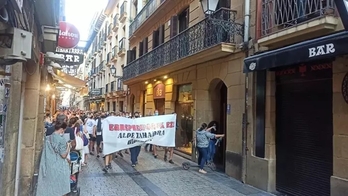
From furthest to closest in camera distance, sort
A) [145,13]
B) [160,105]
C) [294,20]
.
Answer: [145,13], [160,105], [294,20]

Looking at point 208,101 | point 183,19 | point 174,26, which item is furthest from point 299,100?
point 174,26

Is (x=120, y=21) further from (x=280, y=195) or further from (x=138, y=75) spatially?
(x=280, y=195)

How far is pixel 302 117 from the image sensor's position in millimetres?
7168

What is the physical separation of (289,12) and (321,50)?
6.80 ft

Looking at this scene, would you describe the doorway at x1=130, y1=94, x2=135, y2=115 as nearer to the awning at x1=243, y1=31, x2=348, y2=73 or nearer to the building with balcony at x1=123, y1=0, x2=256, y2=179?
→ the building with balcony at x1=123, y1=0, x2=256, y2=179

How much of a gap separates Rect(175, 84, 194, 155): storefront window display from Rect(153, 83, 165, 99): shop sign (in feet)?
4.56

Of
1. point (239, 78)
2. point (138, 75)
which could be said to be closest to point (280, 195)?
point (239, 78)

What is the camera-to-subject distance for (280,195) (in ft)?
24.6

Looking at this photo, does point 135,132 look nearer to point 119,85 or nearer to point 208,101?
point 208,101

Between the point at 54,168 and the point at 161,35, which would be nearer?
the point at 54,168

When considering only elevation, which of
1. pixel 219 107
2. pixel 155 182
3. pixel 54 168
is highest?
pixel 219 107

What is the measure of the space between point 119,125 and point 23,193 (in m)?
4.36

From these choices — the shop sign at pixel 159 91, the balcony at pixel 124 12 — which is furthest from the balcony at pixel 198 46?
the balcony at pixel 124 12

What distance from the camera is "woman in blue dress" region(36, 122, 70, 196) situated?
5.44 metres
